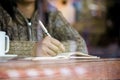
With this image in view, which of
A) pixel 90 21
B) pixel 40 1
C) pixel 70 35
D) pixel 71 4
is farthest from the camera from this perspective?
pixel 90 21

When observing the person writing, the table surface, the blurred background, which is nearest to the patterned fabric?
the person writing

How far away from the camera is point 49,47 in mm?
749

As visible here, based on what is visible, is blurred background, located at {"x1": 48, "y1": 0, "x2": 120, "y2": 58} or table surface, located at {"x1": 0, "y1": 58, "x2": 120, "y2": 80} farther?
blurred background, located at {"x1": 48, "y1": 0, "x2": 120, "y2": 58}

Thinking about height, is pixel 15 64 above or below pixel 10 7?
below

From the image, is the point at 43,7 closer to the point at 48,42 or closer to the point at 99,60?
the point at 48,42

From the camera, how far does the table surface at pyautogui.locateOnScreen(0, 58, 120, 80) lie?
1.93ft

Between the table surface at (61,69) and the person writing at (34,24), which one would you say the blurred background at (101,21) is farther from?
the table surface at (61,69)

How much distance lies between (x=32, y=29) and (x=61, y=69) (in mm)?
286

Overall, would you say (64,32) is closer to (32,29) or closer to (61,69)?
(32,29)

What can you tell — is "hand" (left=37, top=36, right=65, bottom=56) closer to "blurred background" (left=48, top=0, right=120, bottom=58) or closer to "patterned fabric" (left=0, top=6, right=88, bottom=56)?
"patterned fabric" (left=0, top=6, right=88, bottom=56)

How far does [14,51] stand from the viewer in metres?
0.77

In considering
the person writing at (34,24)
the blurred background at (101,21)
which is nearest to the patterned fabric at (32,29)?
the person writing at (34,24)

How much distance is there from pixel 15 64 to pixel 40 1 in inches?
19.0

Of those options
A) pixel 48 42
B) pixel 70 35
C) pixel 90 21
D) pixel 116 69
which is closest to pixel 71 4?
pixel 90 21
